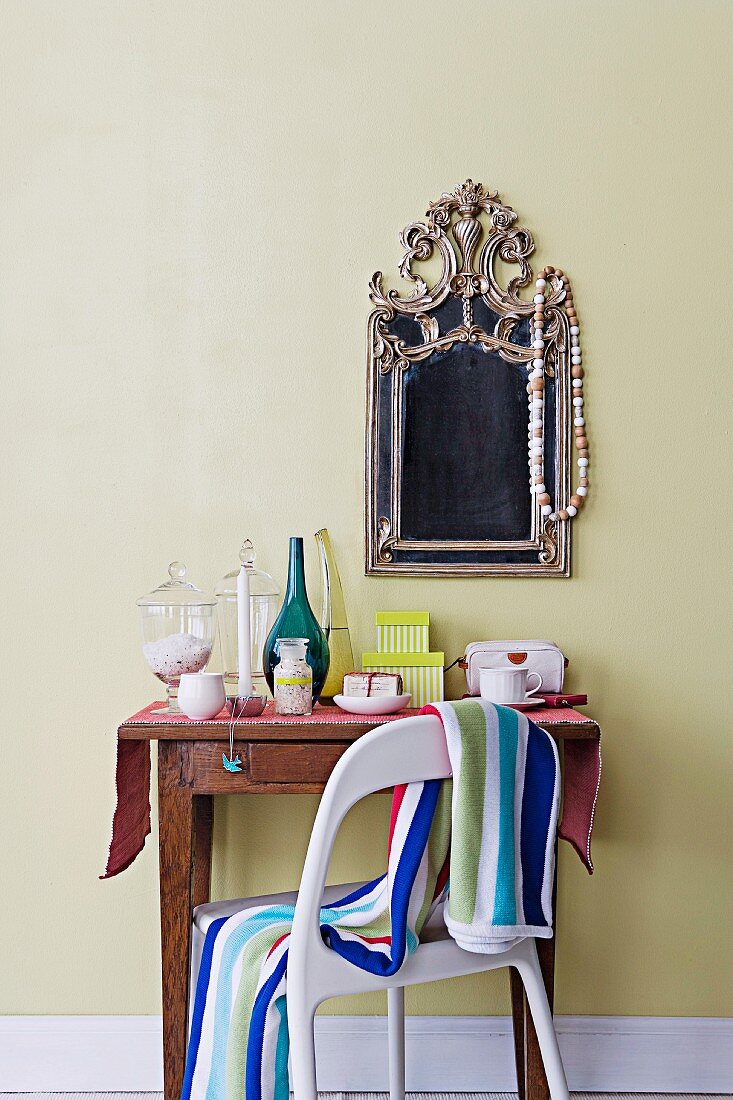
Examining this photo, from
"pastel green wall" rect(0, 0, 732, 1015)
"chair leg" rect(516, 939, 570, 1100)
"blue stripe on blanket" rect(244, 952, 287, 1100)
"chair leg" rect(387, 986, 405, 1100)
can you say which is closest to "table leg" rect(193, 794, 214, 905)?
"pastel green wall" rect(0, 0, 732, 1015)

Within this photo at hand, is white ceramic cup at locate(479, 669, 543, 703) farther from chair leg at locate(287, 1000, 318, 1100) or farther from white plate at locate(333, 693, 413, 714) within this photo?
chair leg at locate(287, 1000, 318, 1100)

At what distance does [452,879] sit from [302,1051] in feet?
1.00

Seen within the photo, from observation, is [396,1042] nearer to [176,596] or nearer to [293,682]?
[293,682]

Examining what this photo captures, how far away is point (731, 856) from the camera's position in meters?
2.11

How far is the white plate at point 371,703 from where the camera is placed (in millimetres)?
1812

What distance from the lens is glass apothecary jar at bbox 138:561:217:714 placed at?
186 centimetres

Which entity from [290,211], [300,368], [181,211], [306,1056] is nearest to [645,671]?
[300,368]

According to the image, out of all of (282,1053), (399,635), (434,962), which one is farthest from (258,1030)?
(399,635)

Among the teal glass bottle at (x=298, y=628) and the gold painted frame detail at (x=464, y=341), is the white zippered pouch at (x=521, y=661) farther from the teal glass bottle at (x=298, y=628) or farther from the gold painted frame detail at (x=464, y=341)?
the teal glass bottle at (x=298, y=628)

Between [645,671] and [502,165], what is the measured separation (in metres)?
1.17

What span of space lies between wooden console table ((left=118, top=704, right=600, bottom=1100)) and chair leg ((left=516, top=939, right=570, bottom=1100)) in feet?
0.84

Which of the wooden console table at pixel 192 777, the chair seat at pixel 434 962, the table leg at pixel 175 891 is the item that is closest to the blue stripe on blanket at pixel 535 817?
the chair seat at pixel 434 962

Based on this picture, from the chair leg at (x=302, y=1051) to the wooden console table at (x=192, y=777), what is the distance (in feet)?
1.51

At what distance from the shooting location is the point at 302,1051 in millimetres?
1292
